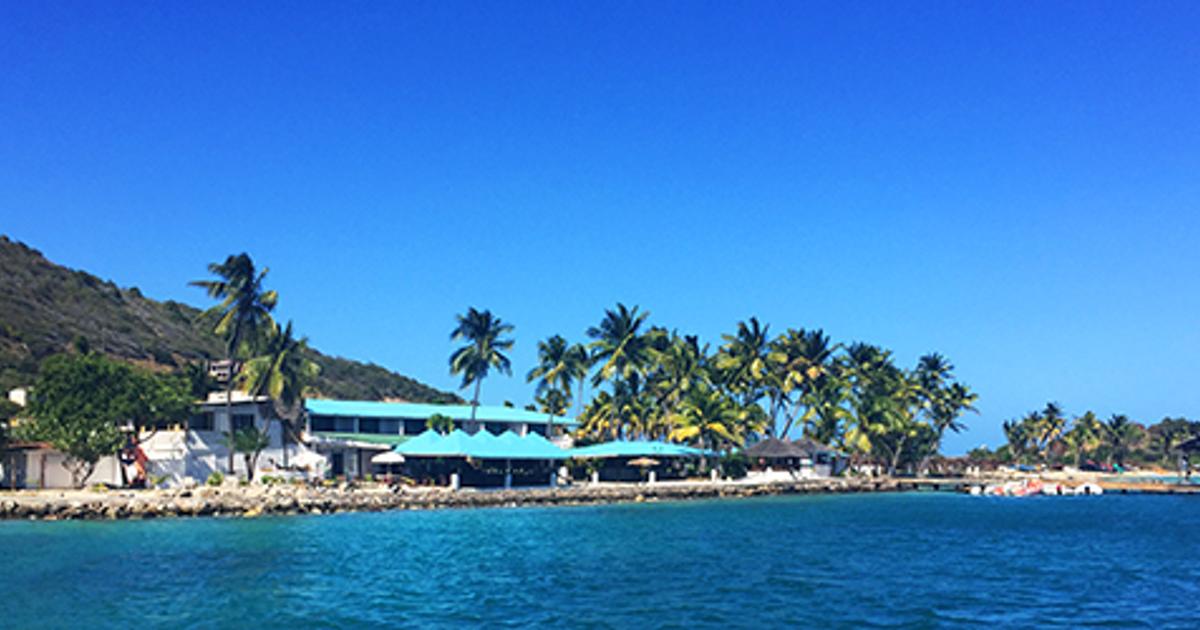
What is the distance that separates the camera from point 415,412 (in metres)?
73.1

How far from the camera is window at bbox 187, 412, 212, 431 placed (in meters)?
60.3

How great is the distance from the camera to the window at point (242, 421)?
203 feet

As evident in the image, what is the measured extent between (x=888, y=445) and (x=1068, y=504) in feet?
93.1

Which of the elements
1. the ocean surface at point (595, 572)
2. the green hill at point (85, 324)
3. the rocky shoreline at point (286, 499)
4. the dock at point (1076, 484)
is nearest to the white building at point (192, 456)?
the rocky shoreline at point (286, 499)

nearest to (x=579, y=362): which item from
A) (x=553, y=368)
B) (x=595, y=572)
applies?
(x=553, y=368)

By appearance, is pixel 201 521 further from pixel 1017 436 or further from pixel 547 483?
pixel 1017 436

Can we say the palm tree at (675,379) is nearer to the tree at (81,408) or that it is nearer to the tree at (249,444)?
the tree at (249,444)

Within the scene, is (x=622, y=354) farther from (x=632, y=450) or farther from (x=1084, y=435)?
(x=1084, y=435)

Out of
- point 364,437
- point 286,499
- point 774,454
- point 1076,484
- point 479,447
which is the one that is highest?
point 364,437

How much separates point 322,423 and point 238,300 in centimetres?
1167

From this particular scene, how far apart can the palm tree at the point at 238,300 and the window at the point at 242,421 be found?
867mm

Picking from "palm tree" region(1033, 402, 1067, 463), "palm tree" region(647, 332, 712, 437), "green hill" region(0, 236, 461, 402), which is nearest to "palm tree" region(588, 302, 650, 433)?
"palm tree" region(647, 332, 712, 437)

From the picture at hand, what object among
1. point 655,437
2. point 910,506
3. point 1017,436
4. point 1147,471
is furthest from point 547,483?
point 1147,471

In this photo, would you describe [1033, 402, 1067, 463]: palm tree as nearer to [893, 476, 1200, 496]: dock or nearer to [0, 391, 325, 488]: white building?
[893, 476, 1200, 496]: dock
